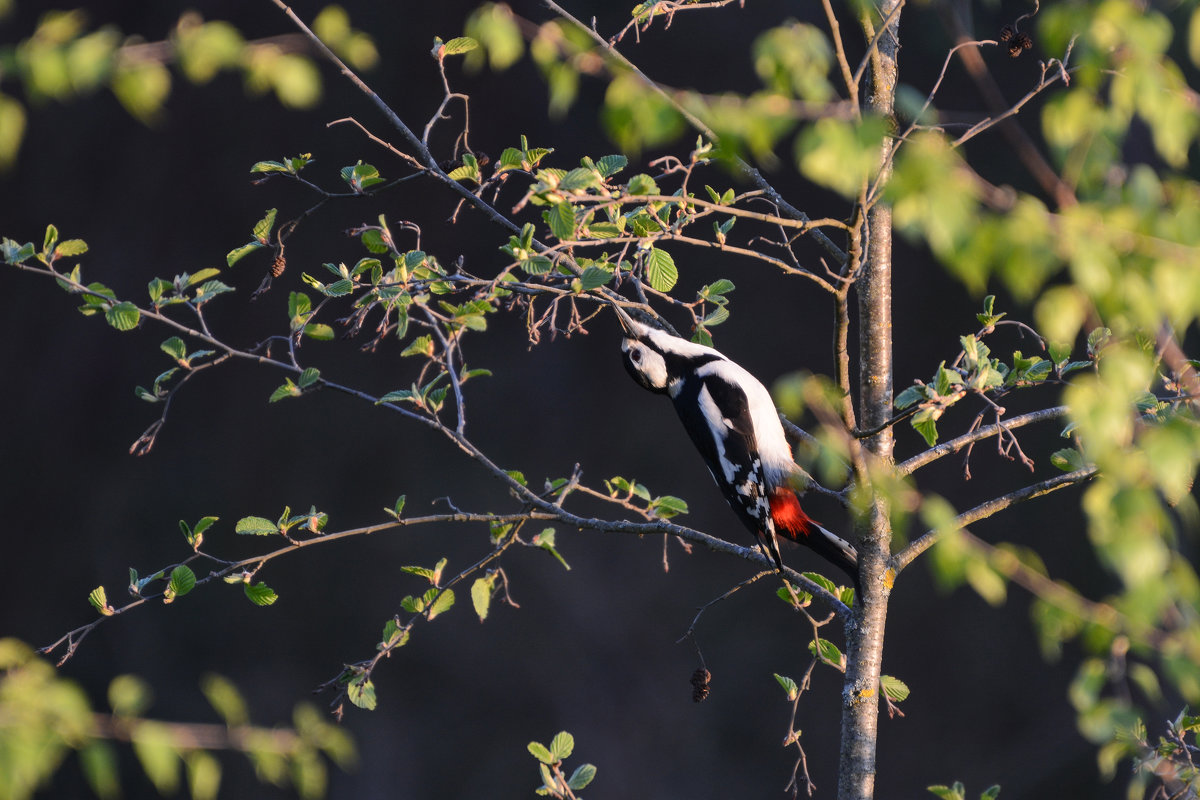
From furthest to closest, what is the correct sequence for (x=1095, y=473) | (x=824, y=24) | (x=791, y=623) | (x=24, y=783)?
(x=791, y=623), (x=824, y=24), (x=1095, y=473), (x=24, y=783)

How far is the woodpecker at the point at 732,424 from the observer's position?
6.57 ft

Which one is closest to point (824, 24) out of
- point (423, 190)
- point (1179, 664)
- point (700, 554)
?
point (423, 190)

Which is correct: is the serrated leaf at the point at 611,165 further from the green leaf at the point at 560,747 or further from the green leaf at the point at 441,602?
the green leaf at the point at 560,747

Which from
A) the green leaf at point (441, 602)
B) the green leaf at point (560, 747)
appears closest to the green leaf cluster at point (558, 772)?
the green leaf at point (560, 747)

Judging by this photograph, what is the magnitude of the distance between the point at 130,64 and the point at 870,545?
1054mm

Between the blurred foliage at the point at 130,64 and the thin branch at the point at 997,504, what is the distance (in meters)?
0.85

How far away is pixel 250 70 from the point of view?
738 millimetres

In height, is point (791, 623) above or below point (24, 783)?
below

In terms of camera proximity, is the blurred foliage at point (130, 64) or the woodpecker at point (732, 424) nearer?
the blurred foliage at point (130, 64)

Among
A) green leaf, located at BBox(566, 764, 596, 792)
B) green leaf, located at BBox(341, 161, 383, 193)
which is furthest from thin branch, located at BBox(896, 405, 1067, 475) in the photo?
green leaf, located at BBox(341, 161, 383, 193)

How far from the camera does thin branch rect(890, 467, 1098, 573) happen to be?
1.21 metres

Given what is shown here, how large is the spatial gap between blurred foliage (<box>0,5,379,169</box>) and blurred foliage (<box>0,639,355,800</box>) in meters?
0.34

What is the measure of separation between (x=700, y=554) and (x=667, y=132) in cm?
304

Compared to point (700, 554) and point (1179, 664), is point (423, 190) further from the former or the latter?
point (1179, 664)
